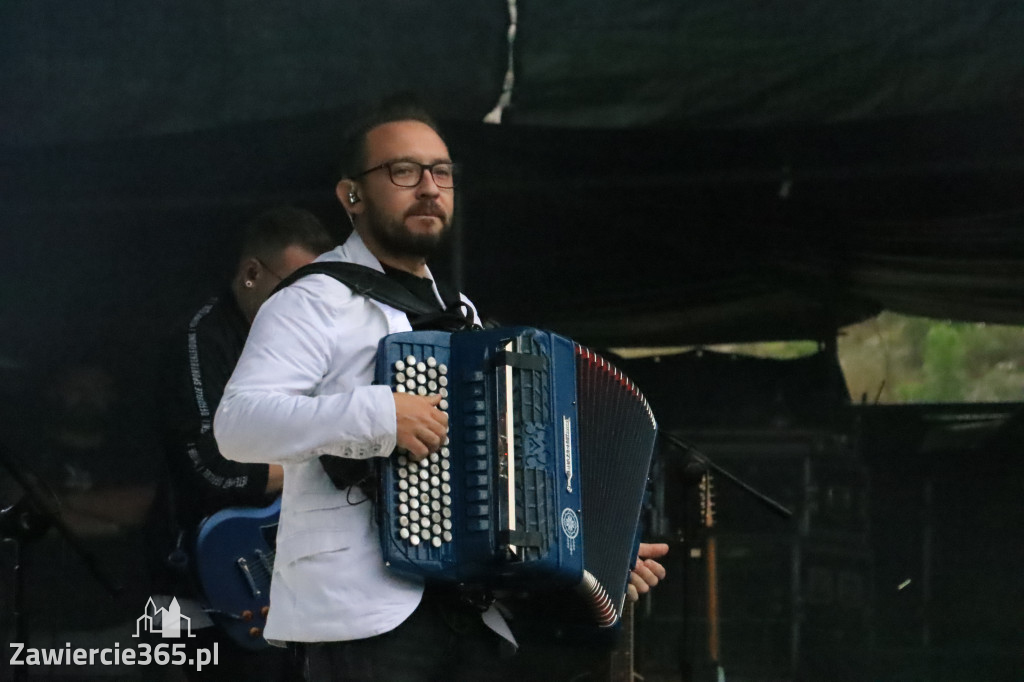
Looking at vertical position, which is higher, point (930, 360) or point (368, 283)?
point (930, 360)

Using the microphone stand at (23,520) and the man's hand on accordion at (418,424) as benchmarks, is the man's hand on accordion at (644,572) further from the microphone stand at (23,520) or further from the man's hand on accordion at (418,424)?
the microphone stand at (23,520)

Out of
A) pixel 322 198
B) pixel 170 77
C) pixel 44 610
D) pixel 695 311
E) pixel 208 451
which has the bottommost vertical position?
pixel 44 610

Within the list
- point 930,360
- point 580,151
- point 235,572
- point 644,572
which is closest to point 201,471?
point 235,572

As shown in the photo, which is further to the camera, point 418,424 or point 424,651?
point 424,651

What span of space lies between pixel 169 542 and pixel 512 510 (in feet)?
5.65

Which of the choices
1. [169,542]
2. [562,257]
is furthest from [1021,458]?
[169,542]

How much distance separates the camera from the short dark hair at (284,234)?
3891 mm

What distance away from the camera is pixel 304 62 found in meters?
4.02

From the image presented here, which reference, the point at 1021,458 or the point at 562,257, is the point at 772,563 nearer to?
the point at 1021,458

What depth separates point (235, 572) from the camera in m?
3.42

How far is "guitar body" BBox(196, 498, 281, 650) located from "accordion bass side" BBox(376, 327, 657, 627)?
4.70 ft

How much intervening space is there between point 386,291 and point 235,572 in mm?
1499

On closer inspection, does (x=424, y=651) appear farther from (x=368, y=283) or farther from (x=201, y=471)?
(x=201, y=471)

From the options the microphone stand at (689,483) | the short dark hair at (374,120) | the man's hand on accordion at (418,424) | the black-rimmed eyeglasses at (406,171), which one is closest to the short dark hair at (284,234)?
the microphone stand at (689,483)
